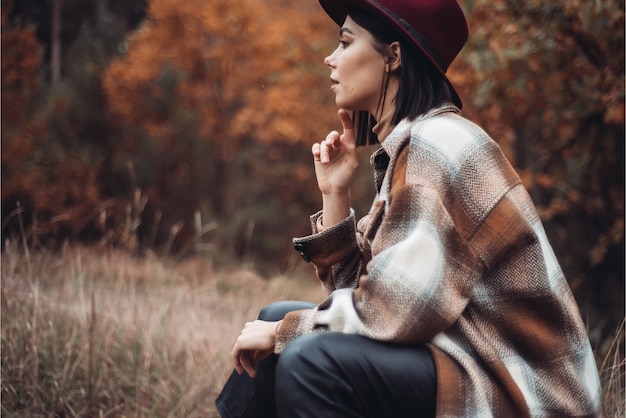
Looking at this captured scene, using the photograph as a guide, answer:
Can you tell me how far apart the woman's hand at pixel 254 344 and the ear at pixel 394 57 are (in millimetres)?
717

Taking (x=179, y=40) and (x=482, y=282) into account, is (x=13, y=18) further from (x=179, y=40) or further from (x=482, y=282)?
(x=482, y=282)

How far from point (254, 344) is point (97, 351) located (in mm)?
1576

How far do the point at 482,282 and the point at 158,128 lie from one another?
34.2ft

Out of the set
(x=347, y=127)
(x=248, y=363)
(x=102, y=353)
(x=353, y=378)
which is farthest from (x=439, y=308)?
(x=102, y=353)

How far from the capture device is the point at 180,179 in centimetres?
1183

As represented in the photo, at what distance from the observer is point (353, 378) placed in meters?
1.56

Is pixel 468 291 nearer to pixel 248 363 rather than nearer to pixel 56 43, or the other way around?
pixel 248 363

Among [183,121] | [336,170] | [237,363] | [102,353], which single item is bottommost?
[183,121]

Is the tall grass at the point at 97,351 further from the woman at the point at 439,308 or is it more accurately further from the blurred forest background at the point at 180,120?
the blurred forest background at the point at 180,120

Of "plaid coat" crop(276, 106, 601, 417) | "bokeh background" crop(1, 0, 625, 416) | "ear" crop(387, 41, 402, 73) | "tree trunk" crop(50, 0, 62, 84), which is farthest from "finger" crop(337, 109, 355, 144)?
"tree trunk" crop(50, 0, 62, 84)

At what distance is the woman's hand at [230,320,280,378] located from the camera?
180cm

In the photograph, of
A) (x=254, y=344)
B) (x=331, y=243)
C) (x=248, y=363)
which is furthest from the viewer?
(x=331, y=243)

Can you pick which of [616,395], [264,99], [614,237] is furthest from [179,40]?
[616,395]

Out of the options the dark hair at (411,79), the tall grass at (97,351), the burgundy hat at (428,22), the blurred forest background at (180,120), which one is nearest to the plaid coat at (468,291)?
the dark hair at (411,79)
